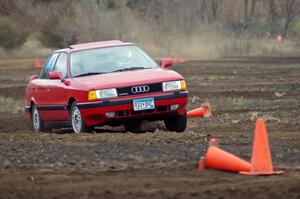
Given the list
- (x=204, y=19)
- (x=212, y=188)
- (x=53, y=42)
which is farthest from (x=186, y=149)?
(x=204, y=19)

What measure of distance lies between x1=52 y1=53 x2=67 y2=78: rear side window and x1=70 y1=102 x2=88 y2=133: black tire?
785mm

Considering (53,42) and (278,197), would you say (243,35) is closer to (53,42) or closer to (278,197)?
(53,42)

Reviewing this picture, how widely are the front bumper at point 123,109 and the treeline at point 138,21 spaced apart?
46.1 m

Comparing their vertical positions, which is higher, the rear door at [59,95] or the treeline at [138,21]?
the rear door at [59,95]

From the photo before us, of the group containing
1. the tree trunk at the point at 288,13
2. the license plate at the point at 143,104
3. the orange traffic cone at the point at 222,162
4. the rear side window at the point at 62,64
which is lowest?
the tree trunk at the point at 288,13

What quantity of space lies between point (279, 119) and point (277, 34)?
5118 cm

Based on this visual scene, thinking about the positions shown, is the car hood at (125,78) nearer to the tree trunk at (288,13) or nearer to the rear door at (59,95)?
the rear door at (59,95)

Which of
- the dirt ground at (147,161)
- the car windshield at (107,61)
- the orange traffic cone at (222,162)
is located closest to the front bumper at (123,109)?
the dirt ground at (147,161)

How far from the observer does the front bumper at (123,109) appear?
13.4 meters

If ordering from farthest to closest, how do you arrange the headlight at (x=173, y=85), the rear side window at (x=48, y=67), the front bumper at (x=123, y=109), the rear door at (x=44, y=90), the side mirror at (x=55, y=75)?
the rear side window at (x=48, y=67) → the rear door at (x=44, y=90) → the side mirror at (x=55, y=75) → the headlight at (x=173, y=85) → the front bumper at (x=123, y=109)

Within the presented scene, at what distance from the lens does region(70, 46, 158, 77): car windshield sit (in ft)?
47.3

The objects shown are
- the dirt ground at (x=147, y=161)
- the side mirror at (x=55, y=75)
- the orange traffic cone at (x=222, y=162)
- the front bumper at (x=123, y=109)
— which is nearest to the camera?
the dirt ground at (x=147, y=161)

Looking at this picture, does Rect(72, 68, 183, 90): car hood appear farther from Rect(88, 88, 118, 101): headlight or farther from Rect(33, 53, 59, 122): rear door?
Rect(33, 53, 59, 122): rear door

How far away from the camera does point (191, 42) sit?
196ft
